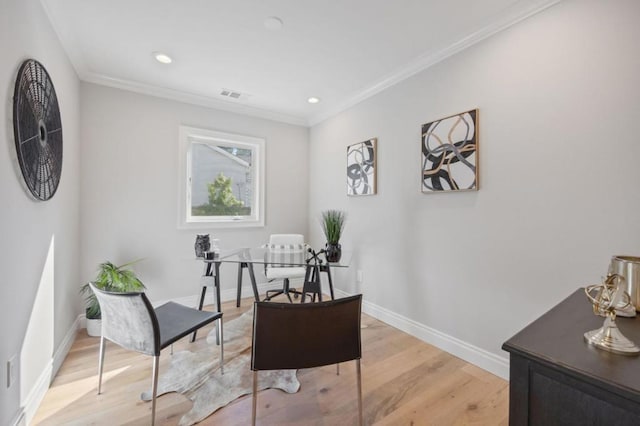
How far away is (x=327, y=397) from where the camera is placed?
178cm

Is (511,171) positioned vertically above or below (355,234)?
above

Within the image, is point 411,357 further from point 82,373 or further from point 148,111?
point 148,111

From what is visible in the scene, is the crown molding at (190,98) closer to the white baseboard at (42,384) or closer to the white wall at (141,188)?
the white wall at (141,188)

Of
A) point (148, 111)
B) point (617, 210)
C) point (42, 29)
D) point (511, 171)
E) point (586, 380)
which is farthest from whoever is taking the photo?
point (148, 111)

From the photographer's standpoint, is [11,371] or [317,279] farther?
[317,279]

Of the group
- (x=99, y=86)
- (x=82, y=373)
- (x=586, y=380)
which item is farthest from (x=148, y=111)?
(x=586, y=380)

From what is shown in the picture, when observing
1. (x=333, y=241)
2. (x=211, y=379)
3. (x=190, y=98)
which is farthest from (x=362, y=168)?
(x=211, y=379)

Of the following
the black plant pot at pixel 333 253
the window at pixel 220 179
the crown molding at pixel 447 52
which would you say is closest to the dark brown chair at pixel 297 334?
the black plant pot at pixel 333 253

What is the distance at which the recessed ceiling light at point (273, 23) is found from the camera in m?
1.95

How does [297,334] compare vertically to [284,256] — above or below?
below

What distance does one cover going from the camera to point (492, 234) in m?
2.02

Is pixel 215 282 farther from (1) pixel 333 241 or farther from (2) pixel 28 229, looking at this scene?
(2) pixel 28 229

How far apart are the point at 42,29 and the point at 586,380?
10.1 feet

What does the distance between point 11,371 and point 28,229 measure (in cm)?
72
